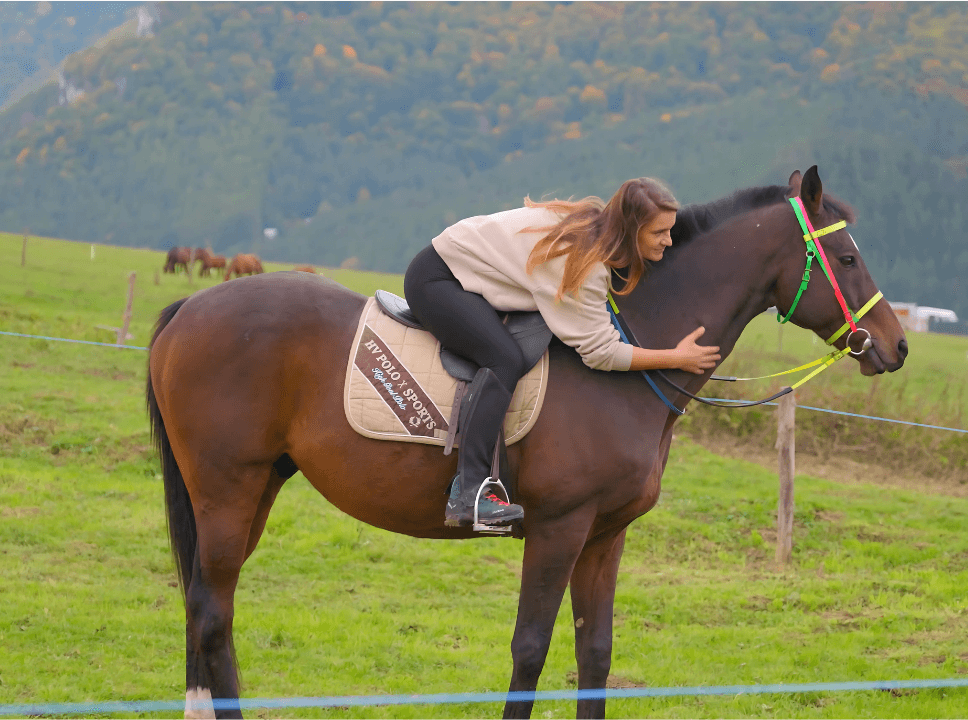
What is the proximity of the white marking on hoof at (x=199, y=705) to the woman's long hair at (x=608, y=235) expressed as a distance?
7.69 ft

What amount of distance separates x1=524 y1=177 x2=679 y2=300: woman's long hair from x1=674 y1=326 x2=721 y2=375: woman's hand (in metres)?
0.32

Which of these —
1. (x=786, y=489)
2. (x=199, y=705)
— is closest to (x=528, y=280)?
(x=199, y=705)

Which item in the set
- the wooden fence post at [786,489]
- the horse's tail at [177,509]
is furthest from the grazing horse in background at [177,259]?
the horse's tail at [177,509]

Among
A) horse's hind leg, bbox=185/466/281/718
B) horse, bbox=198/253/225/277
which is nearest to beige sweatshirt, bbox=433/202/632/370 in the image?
horse's hind leg, bbox=185/466/281/718

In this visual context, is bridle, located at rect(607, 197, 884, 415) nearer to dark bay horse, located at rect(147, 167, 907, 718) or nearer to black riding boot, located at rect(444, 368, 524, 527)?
dark bay horse, located at rect(147, 167, 907, 718)

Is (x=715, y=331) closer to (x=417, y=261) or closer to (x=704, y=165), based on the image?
(x=417, y=261)

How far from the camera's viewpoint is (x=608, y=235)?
343 centimetres

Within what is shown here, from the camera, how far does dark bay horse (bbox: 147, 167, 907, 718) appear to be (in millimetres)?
3436

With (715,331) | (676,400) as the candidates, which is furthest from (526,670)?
(715,331)

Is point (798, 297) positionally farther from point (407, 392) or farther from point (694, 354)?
point (407, 392)

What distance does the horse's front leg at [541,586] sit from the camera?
3.42m

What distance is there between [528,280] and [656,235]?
56cm

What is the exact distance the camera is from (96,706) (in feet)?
11.4

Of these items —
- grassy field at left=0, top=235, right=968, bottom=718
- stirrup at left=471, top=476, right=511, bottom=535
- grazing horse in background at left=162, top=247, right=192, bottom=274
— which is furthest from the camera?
grazing horse in background at left=162, top=247, right=192, bottom=274
